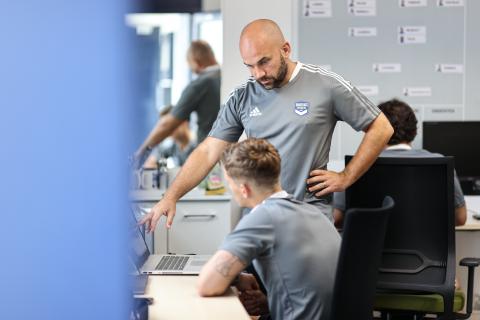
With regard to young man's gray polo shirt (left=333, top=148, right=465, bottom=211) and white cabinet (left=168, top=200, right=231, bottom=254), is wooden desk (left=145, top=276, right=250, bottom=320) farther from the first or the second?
white cabinet (left=168, top=200, right=231, bottom=254)

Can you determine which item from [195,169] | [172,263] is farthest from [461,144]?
[172,263]

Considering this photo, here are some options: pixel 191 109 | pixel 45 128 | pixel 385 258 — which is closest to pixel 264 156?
pixel 385 258

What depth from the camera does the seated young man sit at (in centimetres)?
193

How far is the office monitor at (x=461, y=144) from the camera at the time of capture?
173 inches

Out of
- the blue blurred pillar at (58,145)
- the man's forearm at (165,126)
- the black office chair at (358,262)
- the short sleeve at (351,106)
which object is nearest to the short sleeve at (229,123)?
the short sleeve at (351,106)

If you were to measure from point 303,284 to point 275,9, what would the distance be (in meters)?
2.96

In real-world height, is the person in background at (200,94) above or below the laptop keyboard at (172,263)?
above

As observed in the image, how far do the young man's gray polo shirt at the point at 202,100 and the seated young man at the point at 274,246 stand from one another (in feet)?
8.76

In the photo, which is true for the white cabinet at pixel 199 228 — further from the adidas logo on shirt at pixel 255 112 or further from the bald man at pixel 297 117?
the adidas logo on shirt at pixel 255 112

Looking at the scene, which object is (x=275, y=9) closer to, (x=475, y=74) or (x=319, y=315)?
(x=475, y=74)

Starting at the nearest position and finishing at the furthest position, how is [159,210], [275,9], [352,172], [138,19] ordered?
[138,19] < [159,210] < [352,172] < [275,9]

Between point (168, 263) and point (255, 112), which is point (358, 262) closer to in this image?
point (168, 263)

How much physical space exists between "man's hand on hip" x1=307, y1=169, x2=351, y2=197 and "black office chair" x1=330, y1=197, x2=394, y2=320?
650 mm

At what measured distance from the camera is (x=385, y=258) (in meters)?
2.95
